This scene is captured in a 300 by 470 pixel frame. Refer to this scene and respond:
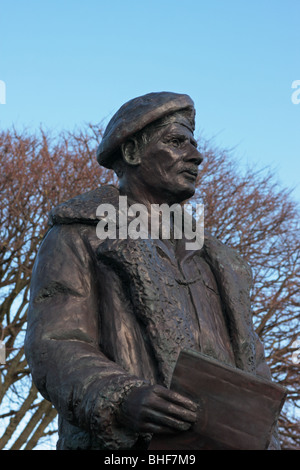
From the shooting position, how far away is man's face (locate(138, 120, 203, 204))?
4.66 m

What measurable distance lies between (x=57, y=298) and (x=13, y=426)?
35.5ft

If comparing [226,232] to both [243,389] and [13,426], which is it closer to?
[13,426]

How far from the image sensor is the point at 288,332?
14.9 meters

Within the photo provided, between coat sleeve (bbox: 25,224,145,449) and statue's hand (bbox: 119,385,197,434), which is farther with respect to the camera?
coat sleeve (bbox: 25,224,145,449)

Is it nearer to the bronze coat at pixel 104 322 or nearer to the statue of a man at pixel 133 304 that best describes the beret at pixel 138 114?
the statue of a man at pixel 133 304

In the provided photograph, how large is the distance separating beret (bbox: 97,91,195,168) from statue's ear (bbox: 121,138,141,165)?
0.04m

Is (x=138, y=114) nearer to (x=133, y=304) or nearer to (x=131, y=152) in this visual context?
(x=131, y=152)

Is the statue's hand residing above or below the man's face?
below

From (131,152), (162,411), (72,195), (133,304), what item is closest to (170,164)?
(131,152)

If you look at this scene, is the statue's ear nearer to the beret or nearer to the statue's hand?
the beret

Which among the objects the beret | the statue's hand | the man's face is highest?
the beret

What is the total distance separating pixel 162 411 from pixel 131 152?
1.76 meters

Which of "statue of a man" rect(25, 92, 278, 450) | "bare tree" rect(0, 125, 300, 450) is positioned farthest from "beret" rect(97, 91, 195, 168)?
"bare tree" rect(0, 125, 300, 450)

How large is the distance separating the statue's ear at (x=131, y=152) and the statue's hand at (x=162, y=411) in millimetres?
1597
